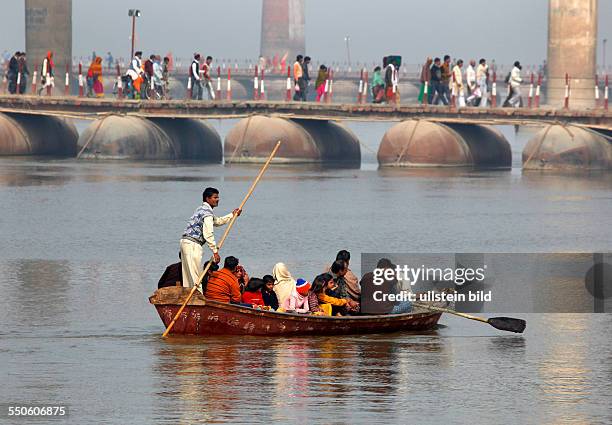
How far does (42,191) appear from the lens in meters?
56.9

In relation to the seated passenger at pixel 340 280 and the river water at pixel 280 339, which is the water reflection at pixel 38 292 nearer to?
the river water at pixel 280 339

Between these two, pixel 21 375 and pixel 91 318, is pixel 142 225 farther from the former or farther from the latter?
pixel 21 375

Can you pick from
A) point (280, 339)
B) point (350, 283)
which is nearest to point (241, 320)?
point (280, 339)

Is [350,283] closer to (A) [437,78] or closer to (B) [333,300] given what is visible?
(B) [333,300]

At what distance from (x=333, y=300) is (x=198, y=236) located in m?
2.19

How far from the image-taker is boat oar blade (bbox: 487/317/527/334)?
25688 mm

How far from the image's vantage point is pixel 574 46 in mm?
83188

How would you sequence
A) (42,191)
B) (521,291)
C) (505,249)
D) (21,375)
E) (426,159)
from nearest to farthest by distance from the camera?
1. (21,375)
2. (521,291)
3. (505,249)
4. (42,191)
5. (426,159)

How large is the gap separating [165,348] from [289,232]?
791 inches

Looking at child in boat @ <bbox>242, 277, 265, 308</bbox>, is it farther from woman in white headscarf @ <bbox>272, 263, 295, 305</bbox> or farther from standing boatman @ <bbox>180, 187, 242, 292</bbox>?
standing boatman @ <bbox>180, 187, 242, 292</bbox>

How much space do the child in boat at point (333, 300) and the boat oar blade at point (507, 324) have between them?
92.1 inches

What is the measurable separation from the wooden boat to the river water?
19 cm

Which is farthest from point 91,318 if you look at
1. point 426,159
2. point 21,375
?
point 426,159

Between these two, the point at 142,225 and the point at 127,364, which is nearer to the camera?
the point at 127,364
